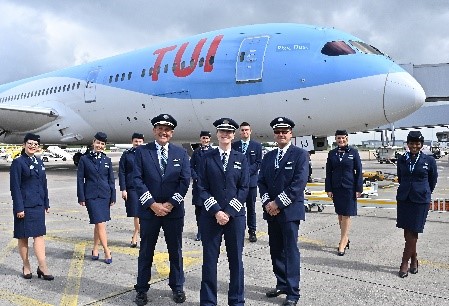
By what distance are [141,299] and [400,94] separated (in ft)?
29.9

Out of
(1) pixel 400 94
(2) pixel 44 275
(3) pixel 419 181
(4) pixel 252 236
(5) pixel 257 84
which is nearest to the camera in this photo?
(2) pixel 44 275

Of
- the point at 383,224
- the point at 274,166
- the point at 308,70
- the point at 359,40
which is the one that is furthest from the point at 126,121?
the point at 274,166

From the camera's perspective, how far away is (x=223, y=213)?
4059mm

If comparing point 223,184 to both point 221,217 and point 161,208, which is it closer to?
point 221,217

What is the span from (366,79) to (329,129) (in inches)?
69.1

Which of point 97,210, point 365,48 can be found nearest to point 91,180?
point 97,210

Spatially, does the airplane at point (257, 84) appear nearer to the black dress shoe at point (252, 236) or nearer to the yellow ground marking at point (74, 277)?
the black dress shoe at point (252, 236)

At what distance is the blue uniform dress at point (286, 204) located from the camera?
14.6 ft

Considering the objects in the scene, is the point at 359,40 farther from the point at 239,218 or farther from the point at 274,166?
the point at 239,218

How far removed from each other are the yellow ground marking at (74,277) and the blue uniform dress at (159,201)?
0.70m

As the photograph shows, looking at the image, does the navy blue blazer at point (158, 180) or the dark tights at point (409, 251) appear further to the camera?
the dark tights at point (409, 251)

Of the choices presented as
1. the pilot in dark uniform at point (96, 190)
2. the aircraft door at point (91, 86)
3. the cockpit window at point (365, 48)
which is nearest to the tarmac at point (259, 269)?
the pilot in dark uniform at point (96, 190)

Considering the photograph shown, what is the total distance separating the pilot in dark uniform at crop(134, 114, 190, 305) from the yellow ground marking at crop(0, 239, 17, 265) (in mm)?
2631

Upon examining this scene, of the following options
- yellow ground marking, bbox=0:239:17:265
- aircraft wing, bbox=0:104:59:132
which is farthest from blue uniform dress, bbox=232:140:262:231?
aircraft wing, bbox=0:104:59:132
